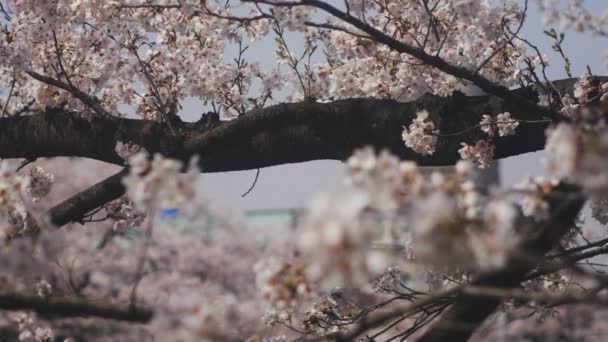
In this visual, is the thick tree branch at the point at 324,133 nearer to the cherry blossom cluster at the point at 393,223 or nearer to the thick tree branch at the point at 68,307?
the thick tree branch at the point at 68,307

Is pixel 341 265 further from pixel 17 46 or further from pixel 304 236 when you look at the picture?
pixel 17 46

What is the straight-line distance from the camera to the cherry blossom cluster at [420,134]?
3.82 metres

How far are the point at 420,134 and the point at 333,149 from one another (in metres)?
0.55

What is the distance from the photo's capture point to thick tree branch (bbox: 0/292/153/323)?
1.94 meters

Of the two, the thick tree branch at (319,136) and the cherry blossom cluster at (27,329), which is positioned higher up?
the thick tree branch at (319,136)

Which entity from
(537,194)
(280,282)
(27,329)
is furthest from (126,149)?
(537,194)

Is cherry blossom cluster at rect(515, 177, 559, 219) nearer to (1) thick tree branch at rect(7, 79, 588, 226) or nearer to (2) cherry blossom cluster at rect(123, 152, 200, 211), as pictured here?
Result: (2) cherry blossom cluster at rect(123, 152, 200, 211)

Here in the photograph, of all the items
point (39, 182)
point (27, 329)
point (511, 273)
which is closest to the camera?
point (511, 273)

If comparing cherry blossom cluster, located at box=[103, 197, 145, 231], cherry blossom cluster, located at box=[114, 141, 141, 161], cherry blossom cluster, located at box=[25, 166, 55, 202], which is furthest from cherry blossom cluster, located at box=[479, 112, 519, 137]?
cherry blossom cluster, located at box=[25, 166, 55, 202]

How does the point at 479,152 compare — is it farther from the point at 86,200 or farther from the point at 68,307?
the point at 68,307

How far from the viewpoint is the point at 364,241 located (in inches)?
59.6

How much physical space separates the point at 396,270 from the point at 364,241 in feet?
14.0

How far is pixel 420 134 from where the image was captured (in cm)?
382

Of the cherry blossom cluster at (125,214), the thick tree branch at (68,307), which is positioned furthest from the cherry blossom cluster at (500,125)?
the cherry blossom cluster at (125,214)
